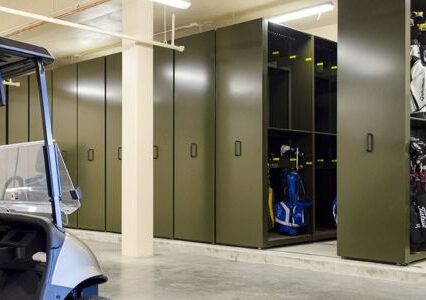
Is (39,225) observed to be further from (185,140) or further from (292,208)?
(292,208)

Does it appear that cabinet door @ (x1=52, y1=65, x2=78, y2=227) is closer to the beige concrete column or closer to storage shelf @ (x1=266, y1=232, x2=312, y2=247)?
the beige concrete column

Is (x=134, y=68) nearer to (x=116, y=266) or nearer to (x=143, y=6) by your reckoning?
(x=143, y=6)

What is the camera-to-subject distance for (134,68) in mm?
7141

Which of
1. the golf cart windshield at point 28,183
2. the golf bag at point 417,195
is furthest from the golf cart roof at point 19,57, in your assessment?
the golf bag at point 417,195

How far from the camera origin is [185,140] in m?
7.71

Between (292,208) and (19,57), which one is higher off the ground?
(19,57)

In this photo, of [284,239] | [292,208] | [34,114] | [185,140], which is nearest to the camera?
[284,239]

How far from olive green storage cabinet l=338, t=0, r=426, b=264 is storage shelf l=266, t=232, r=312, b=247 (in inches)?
45.3

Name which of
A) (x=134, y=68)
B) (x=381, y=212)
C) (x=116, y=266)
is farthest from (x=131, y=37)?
(x=381, y=212)

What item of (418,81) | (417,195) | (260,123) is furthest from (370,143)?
(260,123)

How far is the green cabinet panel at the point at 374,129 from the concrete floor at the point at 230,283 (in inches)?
19.7

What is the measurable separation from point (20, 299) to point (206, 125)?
196 inches

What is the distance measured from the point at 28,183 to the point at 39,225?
0.51 meters

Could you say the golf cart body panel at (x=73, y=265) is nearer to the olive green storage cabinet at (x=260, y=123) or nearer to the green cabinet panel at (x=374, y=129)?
the green cabinet panel at (x=374, y=129)
